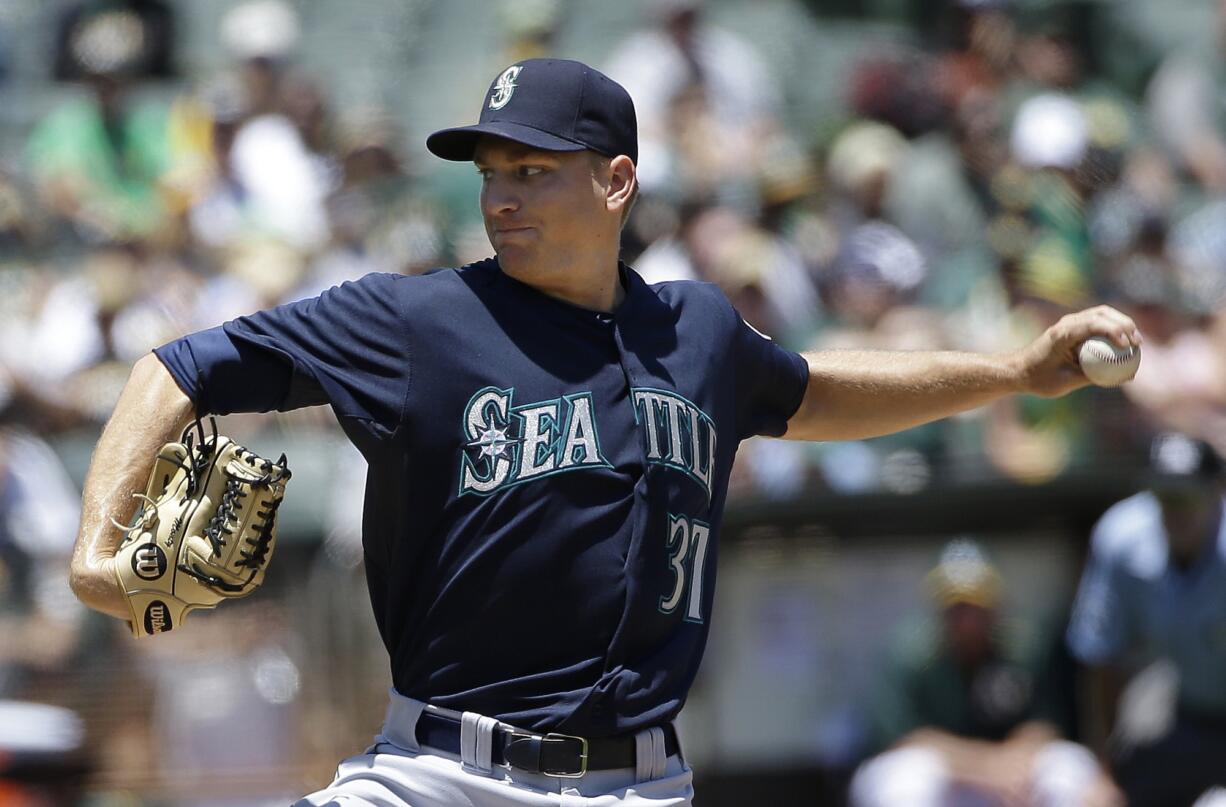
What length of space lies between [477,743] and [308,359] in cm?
72

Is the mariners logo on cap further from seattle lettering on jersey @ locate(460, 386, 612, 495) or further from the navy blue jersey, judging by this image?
seattle lettering on jersey @ locate(460, 386, 612, 495)

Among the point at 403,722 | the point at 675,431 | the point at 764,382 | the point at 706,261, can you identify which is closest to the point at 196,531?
the point at 403,722

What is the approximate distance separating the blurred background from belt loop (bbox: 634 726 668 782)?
3.12 meters

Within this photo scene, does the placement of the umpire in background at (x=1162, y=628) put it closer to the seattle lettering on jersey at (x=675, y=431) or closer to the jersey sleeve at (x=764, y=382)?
the jersey sleeve at (x=764, y=382)

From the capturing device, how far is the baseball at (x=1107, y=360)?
3.56 meters

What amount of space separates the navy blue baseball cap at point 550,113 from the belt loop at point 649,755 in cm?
105

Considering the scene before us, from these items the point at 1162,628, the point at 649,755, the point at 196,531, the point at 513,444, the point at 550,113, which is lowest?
the point at 1162,628

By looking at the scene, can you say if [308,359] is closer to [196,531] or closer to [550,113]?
[196,531]

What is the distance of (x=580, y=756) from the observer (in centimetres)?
312

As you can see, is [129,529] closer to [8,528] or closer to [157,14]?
[8,528]

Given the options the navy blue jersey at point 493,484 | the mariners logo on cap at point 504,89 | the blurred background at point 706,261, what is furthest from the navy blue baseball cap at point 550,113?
the blurred background at point 706,261

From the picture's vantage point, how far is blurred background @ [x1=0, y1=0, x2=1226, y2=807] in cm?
634

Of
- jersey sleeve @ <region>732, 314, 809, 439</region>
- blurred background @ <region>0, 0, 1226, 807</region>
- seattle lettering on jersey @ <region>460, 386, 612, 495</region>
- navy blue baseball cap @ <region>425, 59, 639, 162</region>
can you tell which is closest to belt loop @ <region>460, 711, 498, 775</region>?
seattle lettering on jersey @ <region>460, 386, 612, 495</region>

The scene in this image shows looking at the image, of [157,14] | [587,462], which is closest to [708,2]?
[157,14]
